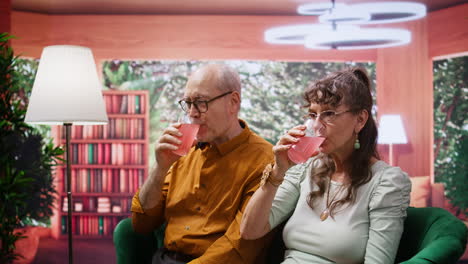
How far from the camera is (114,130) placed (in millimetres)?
6156

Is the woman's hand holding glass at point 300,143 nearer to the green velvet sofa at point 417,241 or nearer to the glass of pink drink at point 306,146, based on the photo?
the glass of pink drink at point 306,146

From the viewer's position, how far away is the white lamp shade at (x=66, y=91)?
2592 mm

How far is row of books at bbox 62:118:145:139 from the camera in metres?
6.13

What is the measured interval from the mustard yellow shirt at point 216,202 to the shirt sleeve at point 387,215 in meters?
0.48

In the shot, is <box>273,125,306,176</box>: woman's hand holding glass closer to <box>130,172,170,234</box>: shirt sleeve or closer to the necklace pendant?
the necklace pendant

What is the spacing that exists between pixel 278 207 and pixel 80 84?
1.36 meters

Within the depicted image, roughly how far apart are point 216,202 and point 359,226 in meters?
0.61

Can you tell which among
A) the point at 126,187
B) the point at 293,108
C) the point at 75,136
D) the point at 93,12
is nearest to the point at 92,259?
the point at 126,187

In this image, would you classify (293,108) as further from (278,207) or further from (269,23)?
(278,207)

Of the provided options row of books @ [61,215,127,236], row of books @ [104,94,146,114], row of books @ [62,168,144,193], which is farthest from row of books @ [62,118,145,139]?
row of books @ [61,215,127,236]

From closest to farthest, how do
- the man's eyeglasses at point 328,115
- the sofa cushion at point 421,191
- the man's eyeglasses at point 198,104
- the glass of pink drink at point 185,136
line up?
the man's eyeglasses at point 328,115, the glass of pink drink at point 185,136, the man's eyeglasses at point 198,104, the sofa cushion at point 421,191

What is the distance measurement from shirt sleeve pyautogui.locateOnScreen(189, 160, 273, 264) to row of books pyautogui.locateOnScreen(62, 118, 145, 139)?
443 cm

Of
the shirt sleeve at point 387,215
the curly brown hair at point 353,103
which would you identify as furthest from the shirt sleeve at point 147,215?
the shirt sleeve at point 387,215

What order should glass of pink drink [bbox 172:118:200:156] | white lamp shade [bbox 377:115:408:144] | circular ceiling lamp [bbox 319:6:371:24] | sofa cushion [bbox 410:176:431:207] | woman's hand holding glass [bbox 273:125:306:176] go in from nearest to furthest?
woman's hand holding glass [bbox 273:125:306:176]
glass of pink drink [bbox 172:118:200:156]
circular ceiling lamp [bbox 319:6:371:24]
sofa cushion [bbox 410:176:431:207]
white lamp shade [bbox 377:115:408:144]
